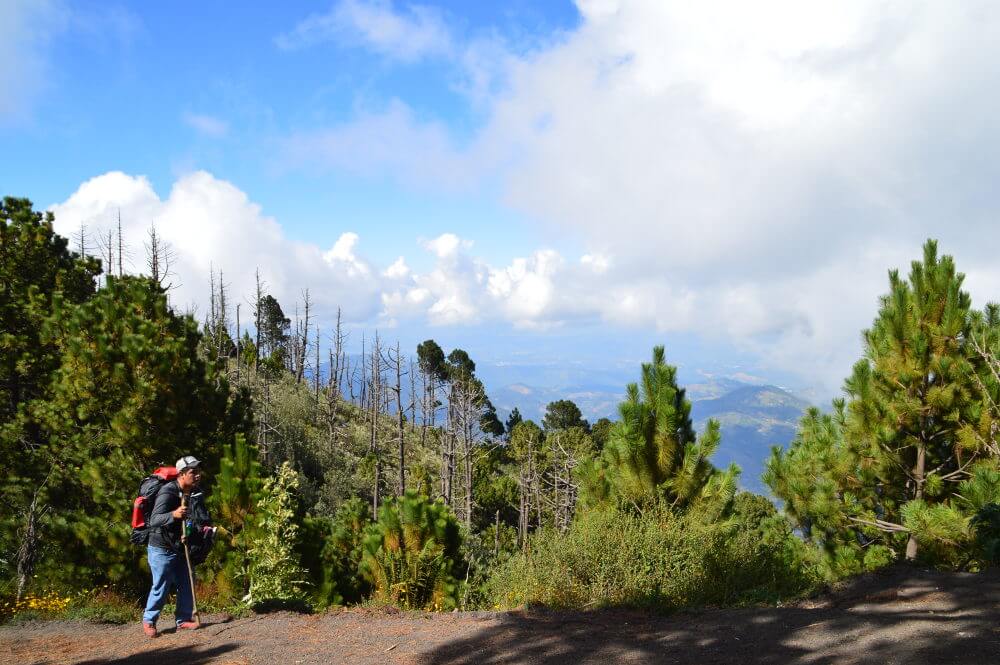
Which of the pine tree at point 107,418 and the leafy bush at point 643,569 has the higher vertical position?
the pine tree at point 107,418

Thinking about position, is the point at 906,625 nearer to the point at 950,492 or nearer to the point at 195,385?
the point at 950,492

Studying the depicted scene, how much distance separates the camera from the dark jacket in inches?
249

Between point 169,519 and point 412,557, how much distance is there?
337 cm

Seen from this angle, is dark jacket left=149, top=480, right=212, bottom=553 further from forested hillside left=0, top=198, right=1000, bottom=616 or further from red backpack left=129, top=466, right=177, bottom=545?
forested hillside left=0, top=198, right=1000, bottom=616

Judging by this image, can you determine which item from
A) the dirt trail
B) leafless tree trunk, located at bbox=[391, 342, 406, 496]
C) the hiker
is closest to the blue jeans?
the hiker

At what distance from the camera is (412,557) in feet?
28.0

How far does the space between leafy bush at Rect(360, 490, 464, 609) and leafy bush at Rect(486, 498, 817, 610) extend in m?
1.25

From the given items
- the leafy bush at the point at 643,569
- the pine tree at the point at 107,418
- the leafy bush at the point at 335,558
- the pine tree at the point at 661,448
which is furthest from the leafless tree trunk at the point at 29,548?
the pine tree at the point at 661,448

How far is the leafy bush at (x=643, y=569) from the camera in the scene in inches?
261

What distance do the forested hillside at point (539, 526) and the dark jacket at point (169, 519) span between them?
4.27 ft

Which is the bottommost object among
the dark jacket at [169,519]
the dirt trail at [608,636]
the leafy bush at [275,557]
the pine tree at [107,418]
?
the dirt trail at [608,636]

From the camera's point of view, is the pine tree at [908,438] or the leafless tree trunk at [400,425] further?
the leafless tree trunk at [400,425]

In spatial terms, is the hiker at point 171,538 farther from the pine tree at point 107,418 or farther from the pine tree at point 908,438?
the pine tree at point 908,438

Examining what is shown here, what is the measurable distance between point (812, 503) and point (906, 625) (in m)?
4.18
